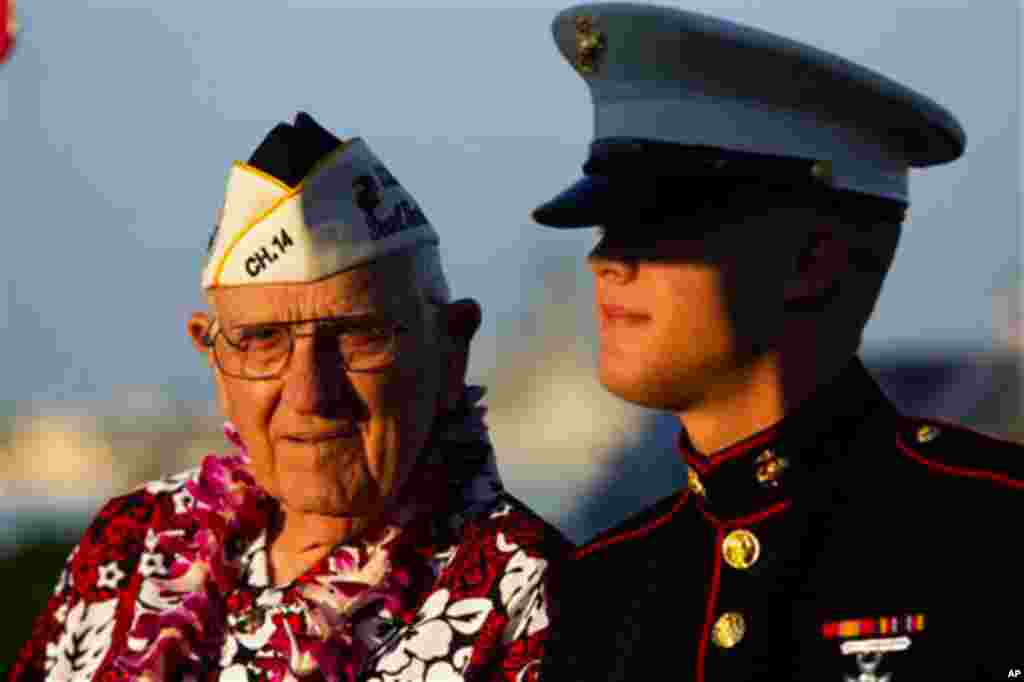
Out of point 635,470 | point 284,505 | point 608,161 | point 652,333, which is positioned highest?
point 608,161

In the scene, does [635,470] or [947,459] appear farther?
[635,470]

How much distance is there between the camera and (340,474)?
4.02m

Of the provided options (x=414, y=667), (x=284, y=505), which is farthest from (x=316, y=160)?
(x=414, y=667)

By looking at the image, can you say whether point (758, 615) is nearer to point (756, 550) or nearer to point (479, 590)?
point (756, 550)

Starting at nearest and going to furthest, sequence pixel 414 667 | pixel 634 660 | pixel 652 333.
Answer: pixel 652 333 < pixel 634 660 < pixel 414 667

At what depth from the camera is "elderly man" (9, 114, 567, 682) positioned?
13.1 ft

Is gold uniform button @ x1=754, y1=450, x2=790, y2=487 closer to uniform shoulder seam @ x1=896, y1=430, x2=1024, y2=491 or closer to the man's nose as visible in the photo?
uniform shoulder seam @ x1=896, y1=430, x2=1024, y2=491

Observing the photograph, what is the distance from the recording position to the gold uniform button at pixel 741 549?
3428 mm

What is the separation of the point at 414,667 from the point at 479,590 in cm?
20

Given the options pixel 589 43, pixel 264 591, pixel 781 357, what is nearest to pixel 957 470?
pixel 781 357

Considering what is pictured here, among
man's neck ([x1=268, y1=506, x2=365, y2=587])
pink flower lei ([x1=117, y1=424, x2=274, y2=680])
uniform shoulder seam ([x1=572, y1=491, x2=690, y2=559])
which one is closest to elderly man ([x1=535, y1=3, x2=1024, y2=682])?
uniform shoulder seam ([x1=572, y1=491, x2=690, y2=559])

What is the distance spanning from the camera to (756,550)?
11.2 feet

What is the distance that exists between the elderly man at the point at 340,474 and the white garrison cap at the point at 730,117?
2.21 ft

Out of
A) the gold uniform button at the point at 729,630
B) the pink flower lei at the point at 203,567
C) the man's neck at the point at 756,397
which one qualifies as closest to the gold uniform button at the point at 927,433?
the man's neck at the point at 756,397
